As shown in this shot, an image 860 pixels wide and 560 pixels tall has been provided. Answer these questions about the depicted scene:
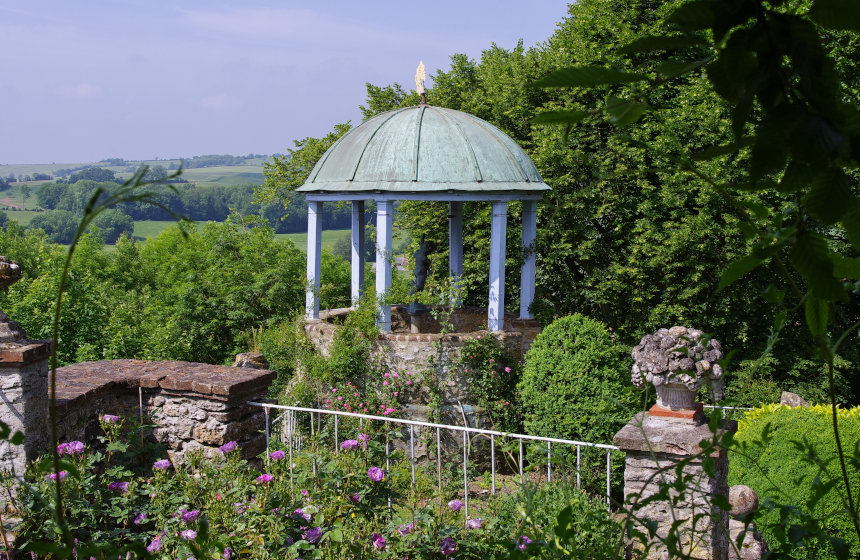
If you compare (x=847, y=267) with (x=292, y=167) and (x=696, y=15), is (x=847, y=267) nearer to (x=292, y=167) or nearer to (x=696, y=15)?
(x=696, y=15)

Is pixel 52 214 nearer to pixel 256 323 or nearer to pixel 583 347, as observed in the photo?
pixel 256 323

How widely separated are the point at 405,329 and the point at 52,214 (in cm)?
2999

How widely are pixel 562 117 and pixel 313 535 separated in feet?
8.38

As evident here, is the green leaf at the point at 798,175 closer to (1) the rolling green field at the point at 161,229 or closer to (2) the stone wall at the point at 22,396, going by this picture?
(2) the stone wall at the point at 22,396

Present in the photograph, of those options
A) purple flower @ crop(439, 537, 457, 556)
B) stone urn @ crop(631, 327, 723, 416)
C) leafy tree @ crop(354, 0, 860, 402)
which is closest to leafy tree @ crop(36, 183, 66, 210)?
leafy tree @ crop(354, 0, 860, 402)

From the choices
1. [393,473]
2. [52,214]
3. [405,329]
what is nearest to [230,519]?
[393,473]

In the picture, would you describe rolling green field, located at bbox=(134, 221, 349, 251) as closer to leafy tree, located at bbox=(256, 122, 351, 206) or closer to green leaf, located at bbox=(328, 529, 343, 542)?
leafy tree, located at bbox=(256, 122, 351, 206)

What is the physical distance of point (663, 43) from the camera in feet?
3.40

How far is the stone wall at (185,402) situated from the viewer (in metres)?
4.46

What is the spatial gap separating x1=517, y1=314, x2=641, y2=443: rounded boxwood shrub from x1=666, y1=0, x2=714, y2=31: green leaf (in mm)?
6879

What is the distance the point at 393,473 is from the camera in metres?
4.30

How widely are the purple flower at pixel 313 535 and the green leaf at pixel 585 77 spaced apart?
8.42ft

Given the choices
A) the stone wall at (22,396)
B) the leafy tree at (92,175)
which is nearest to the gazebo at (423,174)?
the leafy tree at (92,175)

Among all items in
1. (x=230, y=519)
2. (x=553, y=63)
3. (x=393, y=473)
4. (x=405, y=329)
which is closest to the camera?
(x=230, y=519)
